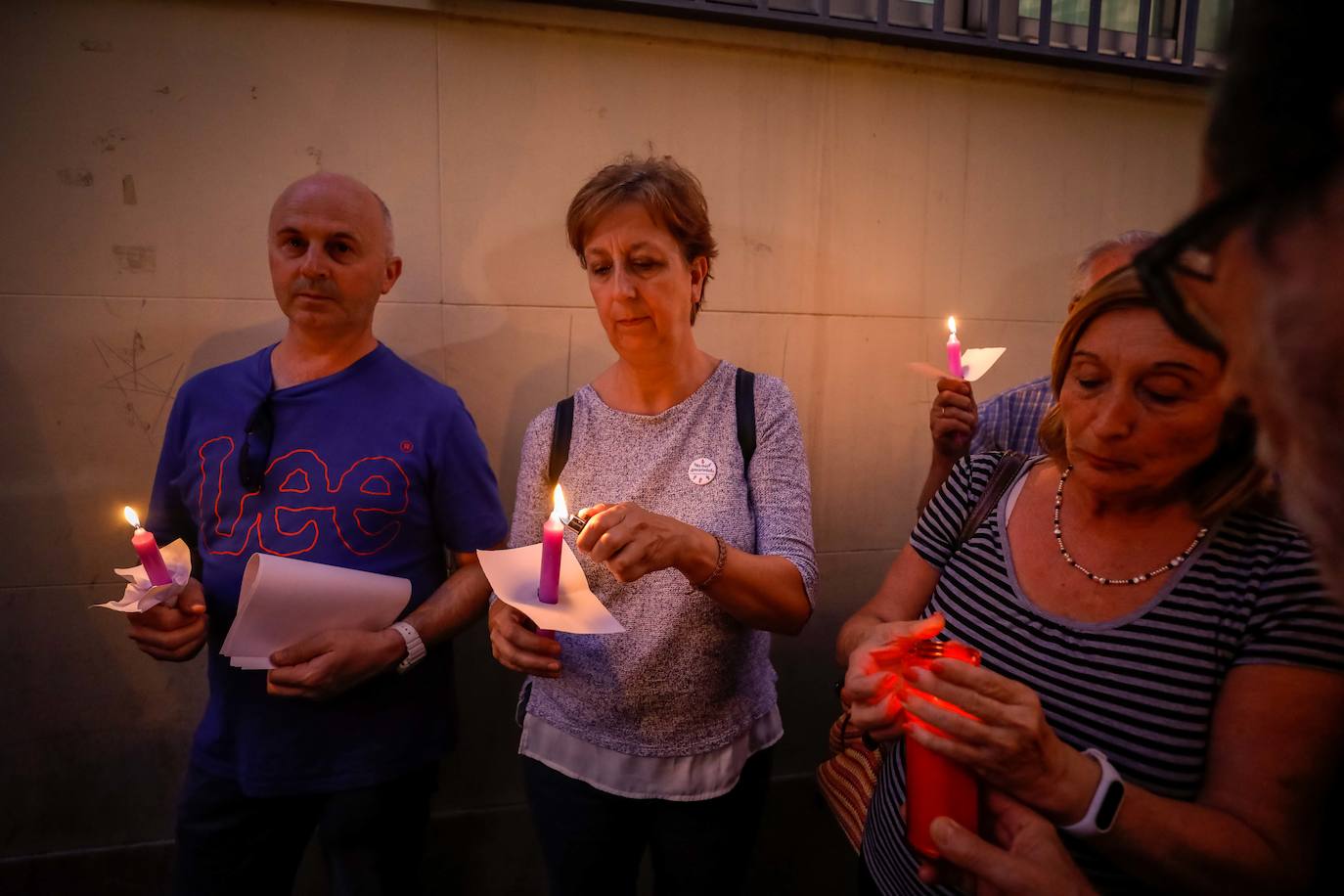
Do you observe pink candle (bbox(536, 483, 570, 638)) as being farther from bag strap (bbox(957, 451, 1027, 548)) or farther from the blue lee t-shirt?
bag strap (bbox(957, 451, 1027, 548))

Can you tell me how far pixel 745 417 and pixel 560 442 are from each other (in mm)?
462

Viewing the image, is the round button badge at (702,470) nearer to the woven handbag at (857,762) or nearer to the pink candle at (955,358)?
the woven handbag at (857,762)

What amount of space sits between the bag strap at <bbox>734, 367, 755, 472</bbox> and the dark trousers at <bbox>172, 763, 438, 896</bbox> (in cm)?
120

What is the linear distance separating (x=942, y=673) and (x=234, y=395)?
1.79 meters

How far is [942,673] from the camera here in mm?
943

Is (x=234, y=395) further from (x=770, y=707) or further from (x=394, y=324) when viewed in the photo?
(x=770, y=707)

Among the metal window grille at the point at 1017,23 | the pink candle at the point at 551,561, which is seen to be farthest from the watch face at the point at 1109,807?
the metal window grille at the point at 1017,23

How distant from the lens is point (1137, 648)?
1.10 metres

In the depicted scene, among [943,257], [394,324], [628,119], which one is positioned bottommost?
[394,324]

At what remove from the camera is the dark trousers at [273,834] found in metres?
1.76

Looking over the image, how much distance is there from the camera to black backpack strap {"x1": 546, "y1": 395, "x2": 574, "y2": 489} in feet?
5.70

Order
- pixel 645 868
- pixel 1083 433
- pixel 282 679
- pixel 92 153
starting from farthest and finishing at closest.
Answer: pixel 645 868 < pixel 92 153 < pixel 282 679 < pixel 1083 433

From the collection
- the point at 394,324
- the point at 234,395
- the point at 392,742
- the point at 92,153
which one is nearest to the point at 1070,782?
the point at 392,742

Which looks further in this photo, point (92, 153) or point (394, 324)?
point (394, 324)
